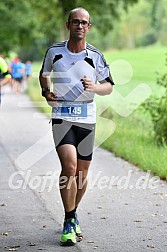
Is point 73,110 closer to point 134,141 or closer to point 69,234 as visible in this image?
point 69,234

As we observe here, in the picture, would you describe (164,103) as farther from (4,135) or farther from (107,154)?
(4,135)

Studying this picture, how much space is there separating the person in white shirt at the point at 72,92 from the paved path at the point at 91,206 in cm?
42

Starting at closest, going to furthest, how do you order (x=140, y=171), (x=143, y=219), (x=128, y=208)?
1. (x=143, y=219)
2. (x=128, y=208)
3. (x=140, y=171)

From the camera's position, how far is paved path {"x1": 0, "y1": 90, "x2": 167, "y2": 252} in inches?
277

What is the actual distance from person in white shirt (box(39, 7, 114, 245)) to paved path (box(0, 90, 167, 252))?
0.42 metres

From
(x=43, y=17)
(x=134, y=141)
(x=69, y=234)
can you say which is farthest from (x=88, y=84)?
(x=43, y=17)

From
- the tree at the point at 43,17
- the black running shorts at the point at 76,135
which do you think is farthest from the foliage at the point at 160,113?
the tree at the point at 43,17

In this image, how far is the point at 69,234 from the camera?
6.91 meters

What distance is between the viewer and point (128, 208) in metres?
8.80

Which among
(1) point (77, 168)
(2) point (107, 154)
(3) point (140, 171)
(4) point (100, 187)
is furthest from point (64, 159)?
(2) point (107, 154)

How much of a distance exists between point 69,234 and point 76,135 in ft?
2.96

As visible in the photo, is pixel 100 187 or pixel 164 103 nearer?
pixel 100 187

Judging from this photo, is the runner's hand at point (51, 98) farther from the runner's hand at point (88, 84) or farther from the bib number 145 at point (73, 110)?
the runner's hand at point (88, 84)

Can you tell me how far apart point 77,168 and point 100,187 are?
10.5 feet
